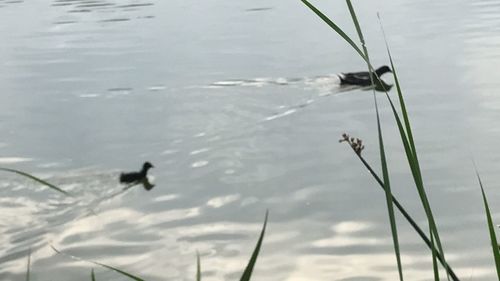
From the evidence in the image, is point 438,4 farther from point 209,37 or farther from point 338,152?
point 338,152

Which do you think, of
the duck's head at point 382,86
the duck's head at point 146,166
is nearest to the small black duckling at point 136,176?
the duck's head at point 146,166

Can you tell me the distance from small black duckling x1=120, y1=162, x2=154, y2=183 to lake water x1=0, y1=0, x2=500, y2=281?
87 mm

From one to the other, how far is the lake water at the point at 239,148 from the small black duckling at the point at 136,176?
87 millimetres

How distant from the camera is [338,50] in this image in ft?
48.3

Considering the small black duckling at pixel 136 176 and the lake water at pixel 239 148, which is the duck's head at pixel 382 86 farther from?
the small black duckling at pixel 136 176

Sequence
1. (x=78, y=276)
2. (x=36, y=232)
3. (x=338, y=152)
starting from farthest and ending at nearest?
1. (x=338, y=152)
2. (x=36, y=232)
3. (x=78, y=276)

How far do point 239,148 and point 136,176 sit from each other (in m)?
1.53

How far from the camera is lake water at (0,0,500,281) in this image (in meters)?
6.66

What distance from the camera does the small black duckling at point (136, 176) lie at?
8.16 metres

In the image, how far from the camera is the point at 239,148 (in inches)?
369

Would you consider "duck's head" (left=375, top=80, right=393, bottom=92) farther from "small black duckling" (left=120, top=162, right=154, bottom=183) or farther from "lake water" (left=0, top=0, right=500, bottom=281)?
"small black duckling" (left=120, top=162, right=154, bottom=183)

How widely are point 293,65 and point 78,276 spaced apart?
7529 millimetres

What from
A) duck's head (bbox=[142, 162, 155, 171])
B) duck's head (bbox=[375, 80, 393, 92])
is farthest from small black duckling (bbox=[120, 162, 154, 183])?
duck's head (bbox=[375, 80, 393, 92])

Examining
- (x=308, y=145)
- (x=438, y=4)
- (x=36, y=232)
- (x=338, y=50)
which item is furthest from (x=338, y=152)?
(x=438, y=4)
